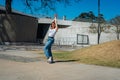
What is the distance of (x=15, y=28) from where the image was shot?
3238 centimetres

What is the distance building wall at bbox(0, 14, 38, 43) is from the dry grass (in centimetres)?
1983

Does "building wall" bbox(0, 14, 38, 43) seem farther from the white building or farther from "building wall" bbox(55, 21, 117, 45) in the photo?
"building wall" bbox(55, 21, 117, 45)

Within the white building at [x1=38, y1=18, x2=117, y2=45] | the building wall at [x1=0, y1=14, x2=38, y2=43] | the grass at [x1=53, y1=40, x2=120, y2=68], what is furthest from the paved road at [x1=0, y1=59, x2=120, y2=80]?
the white building at [x1=38, y1=18, x2=117, y2=45]

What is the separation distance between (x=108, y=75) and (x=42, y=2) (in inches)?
1035

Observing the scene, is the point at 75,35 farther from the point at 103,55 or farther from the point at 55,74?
the point at 55,74

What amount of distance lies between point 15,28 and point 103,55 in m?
21.7

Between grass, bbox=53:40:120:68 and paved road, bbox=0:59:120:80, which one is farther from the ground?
grass, bbox=53:40:120:68

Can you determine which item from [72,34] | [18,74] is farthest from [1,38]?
[18,74]

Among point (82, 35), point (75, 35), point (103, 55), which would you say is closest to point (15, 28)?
point (82, 35)

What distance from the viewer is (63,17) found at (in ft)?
194

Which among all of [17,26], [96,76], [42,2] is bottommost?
[96,76]

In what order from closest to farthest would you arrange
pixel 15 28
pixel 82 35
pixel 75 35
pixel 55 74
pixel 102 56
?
pixel 55 74 → pixel 102 56 → pixel 15 28 → pixel 82 35 → pixel 75 35

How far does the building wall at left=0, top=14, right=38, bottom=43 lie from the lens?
31.4m

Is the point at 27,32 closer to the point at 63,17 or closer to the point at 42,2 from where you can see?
the point at 42,2
